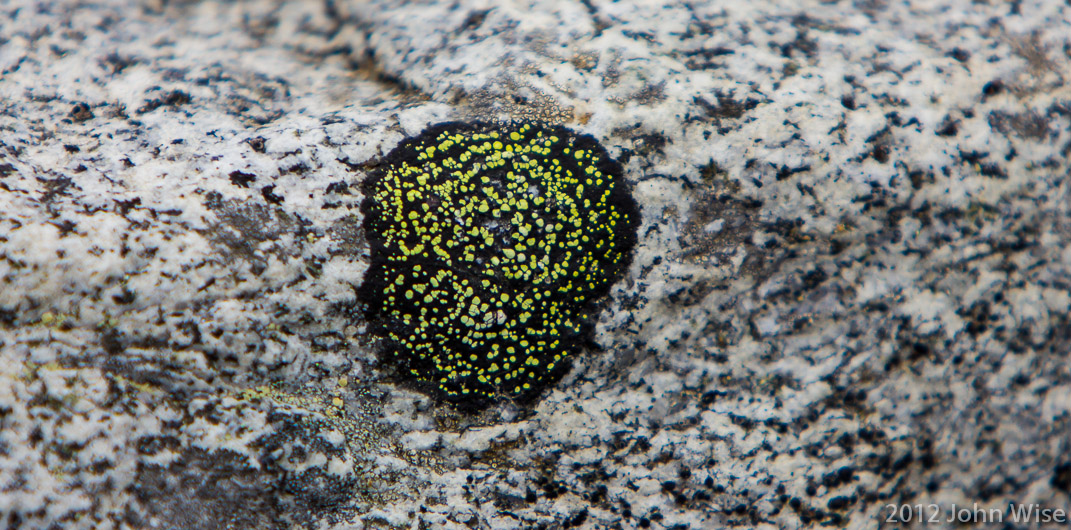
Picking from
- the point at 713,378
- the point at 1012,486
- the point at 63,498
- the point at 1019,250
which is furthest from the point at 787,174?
the point at 63,498

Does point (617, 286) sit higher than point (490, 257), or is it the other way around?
point (490, 257)

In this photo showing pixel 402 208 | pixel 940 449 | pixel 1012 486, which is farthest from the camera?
pixel 1012 486

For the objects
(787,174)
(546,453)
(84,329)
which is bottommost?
(546,453)

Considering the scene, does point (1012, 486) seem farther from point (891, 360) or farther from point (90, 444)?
point (90, 444)
